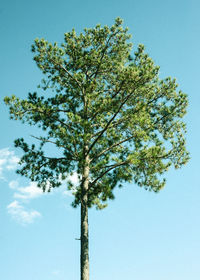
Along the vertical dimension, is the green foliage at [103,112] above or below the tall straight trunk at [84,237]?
above

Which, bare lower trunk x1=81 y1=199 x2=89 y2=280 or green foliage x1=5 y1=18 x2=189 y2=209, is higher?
green foliage x1=5 y1=18 x2=189 y2=209

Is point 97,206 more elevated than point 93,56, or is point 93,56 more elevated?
point 93,56

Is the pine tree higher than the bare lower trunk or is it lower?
higher

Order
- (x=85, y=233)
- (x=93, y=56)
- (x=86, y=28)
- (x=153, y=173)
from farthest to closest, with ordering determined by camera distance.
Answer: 1. (x=86, y=28)
2. (x=93, y=56)
3. (x=153, y=173)
4. (x=85, y=233)

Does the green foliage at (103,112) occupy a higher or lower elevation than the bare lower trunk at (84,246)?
higher

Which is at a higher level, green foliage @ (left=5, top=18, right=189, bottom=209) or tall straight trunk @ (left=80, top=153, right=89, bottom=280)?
green foliage @ (left=5, top=18, right=189, bottom=209)

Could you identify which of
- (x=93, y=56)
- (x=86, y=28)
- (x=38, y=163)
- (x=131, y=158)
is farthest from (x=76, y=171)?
(x=86, y=28)

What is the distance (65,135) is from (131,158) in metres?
2.46

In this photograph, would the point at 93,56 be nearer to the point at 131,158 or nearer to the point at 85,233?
the point at 131,158

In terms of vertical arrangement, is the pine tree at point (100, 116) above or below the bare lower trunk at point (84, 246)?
above

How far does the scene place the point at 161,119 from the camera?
12711 millimetres

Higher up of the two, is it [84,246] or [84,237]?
[84,237]

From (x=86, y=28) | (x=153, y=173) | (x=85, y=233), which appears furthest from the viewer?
(x=86, y=28)

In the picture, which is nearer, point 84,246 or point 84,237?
point 84,246
